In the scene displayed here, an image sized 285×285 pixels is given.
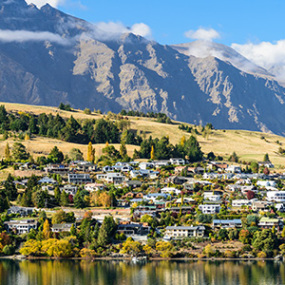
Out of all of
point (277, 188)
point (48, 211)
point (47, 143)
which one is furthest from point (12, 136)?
point (277, 188)

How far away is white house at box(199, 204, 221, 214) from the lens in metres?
112

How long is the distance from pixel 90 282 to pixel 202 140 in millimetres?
119022

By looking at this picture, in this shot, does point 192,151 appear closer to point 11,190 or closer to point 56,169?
point 56,169

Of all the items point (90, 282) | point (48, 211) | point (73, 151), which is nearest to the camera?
point (90, 282)

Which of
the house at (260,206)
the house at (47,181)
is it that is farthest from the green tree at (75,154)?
the house at (260,206)

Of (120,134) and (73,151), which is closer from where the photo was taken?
(73,151)

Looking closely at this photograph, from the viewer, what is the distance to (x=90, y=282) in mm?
79125

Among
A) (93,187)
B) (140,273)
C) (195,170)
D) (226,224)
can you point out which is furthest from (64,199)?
(195,170)

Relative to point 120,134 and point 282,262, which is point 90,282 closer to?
point 282,262

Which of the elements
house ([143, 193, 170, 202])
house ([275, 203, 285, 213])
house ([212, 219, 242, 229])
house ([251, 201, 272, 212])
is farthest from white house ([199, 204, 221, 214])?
house ([275, 203, 285, 213])

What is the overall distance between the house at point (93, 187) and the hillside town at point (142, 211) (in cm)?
22

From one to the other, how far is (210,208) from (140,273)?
31.2 metres

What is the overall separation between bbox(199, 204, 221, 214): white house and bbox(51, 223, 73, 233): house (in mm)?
24120

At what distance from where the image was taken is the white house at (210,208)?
11156 centimetres
